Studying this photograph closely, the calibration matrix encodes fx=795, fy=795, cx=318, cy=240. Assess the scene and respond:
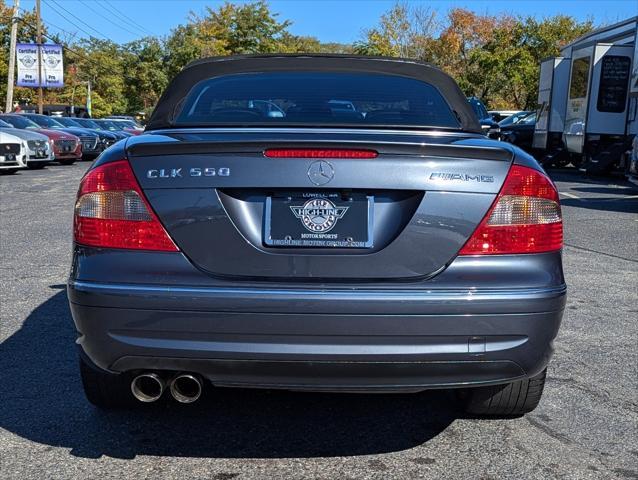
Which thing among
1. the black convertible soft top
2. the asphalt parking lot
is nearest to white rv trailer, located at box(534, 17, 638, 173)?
the black convertible soft top

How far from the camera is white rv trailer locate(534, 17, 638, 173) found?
1816 cm

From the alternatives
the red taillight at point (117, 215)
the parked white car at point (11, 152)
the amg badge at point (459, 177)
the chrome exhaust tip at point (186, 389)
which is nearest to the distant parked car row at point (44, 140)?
the parked white car at point (11, 152)

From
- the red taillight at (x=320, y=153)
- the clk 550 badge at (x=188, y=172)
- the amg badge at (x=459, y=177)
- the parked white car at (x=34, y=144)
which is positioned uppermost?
the red taillight at (x=320, y=153)

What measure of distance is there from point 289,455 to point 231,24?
2565 inches

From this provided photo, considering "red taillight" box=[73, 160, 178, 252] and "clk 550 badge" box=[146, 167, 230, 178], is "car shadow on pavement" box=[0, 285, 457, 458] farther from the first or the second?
"clk 550 badge" box=[146, 167, 230, 178]

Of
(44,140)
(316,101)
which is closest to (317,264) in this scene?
(316,101)

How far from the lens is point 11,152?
59.0 feet

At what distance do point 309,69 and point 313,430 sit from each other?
6.58 feet

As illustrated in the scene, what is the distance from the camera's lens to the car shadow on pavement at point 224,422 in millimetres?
3334

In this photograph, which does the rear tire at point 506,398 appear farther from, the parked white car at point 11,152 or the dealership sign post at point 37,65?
the dealership sign post at point 37,65

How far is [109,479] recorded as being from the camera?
3023mm

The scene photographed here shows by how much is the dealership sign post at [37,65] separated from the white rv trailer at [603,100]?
29.7 m

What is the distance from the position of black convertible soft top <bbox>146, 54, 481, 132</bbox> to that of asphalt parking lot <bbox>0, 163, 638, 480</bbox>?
1.50 m

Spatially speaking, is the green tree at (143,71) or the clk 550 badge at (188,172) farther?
the green tree at (143,71)
